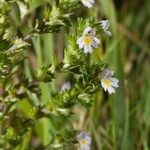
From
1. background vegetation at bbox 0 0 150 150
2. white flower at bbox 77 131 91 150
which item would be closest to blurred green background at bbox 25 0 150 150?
background vegetation at bbox 0 0 150 150

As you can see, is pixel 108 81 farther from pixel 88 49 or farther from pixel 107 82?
pixel 88 49

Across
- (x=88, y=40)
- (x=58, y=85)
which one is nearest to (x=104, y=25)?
(x=88, y=40)

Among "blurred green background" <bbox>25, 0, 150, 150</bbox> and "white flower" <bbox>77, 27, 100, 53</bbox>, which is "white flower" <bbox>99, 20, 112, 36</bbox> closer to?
"white flower" <bbox>77, 27, 100, 53</bbox>

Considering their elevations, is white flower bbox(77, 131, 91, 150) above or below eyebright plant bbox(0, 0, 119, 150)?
below

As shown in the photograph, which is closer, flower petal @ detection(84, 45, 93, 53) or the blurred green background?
flower petal @ detection(84, 45, 93, 53)

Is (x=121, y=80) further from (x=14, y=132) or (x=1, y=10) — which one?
(x=1, y=10)

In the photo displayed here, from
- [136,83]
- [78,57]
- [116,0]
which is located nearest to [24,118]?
[78,57]

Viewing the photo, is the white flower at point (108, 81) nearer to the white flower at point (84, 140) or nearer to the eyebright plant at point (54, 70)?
the eyebright plant at point (54, 70)

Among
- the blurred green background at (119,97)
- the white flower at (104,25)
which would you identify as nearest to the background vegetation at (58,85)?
the blurred green background at (119,97)
